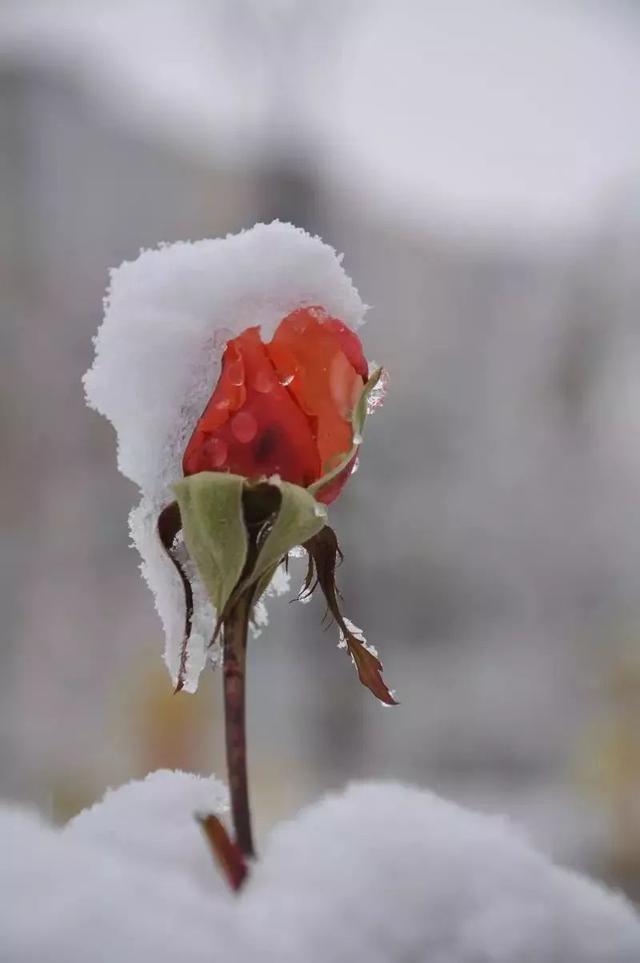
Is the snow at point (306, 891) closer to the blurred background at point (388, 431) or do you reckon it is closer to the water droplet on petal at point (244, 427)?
the water droplet on petal at point (244, 427)

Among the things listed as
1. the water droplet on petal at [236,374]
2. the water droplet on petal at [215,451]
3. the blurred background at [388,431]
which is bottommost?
the blurred background at [388,431]

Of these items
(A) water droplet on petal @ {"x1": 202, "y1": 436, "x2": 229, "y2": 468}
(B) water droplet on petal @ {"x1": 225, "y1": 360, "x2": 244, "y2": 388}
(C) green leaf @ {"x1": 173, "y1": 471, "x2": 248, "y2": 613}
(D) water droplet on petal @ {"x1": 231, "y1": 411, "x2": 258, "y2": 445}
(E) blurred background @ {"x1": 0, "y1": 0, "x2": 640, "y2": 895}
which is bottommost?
(E) blurred background @ {"x1": 0, "y1": 0, "x2": 640, "y2": 895}

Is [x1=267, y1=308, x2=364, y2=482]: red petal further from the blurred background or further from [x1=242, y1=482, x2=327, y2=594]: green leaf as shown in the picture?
the blurred background

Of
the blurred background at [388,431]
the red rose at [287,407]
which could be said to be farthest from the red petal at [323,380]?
the blurred background at [388,431]

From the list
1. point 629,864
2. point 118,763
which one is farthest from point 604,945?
point 118,763

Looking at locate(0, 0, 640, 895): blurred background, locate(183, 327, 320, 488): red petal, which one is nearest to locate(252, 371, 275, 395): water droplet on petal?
locate(183, 327, 320, 488): red petal

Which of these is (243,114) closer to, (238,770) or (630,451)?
(630,451)
